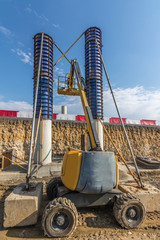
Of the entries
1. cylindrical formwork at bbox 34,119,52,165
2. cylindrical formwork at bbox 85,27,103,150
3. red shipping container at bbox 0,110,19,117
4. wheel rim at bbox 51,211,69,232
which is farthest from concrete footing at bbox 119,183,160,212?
red shipping container at bbox 0,110,19,117

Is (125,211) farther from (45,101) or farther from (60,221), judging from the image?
(45,101)

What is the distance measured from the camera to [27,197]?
4867 mm

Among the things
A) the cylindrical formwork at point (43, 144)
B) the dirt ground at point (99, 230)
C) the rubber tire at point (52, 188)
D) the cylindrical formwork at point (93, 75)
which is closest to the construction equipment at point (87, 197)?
the dirt ground at point (99, 230)

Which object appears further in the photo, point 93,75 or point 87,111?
point 93,75

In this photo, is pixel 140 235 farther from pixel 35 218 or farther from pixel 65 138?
pixel 65 138

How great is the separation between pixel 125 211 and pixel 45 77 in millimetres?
13720

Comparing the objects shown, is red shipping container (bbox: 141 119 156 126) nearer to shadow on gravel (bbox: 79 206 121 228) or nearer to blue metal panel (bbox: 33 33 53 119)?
blue metal panel (bbox: 33 33 53 119)

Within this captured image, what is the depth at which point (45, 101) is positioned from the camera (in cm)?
1445

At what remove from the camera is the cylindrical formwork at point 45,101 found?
13680mm

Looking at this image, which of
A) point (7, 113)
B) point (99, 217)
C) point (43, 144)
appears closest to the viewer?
point (99, 217)

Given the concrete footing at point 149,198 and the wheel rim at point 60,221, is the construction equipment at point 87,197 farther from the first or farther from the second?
the concrete footing at point 149,198

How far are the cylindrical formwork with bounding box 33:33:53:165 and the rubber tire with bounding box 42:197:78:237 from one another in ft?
29.7

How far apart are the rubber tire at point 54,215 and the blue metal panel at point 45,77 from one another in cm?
1065

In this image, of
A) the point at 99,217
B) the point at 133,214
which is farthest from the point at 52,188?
the point at 133,214
